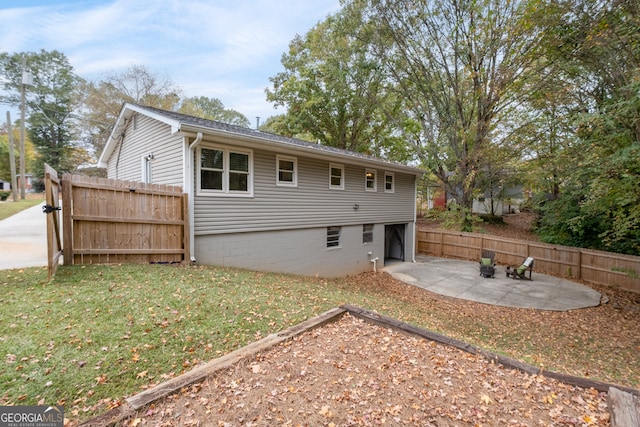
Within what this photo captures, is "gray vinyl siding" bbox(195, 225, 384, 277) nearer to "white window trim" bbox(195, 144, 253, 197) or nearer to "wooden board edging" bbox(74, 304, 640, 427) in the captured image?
"white window trim" bbox(195, 144, 253, 197)

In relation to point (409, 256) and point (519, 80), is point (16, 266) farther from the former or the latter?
point (519, 80)

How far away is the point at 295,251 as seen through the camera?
9.36 m

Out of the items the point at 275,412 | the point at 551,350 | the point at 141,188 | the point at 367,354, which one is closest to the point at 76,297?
the point at 141,188

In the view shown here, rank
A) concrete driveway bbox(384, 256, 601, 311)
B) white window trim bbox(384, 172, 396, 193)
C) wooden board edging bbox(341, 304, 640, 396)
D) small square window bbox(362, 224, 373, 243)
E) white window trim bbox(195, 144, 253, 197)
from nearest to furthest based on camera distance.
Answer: wooden board edging bbox(341, 304, 640, 396)
white window trim bbox(195, 144, 253, 197)
concrete driveway bbox(384, 256, 601, 311)
small square window bbox(362, 224, 373, 243)
white window trim bbox(384, 172, 396, 193)

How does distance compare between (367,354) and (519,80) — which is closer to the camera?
(367,354)

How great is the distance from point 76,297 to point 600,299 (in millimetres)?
13105

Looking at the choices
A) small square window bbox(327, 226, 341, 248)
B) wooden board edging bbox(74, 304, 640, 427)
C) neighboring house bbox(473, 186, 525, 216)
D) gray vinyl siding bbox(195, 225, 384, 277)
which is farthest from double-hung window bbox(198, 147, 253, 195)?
neighboring house bbox(473, 186, 525, 216)

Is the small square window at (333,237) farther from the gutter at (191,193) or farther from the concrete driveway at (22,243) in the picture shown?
the concrete driveway at (22,243)

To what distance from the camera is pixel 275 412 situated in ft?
7.63

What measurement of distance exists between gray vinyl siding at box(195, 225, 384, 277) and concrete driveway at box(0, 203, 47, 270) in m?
3.53

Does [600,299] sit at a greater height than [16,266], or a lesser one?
lesser

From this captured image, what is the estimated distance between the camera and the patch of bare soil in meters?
2.30

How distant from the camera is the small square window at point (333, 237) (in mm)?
10781

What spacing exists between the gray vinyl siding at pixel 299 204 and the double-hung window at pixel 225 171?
7.3 inches
